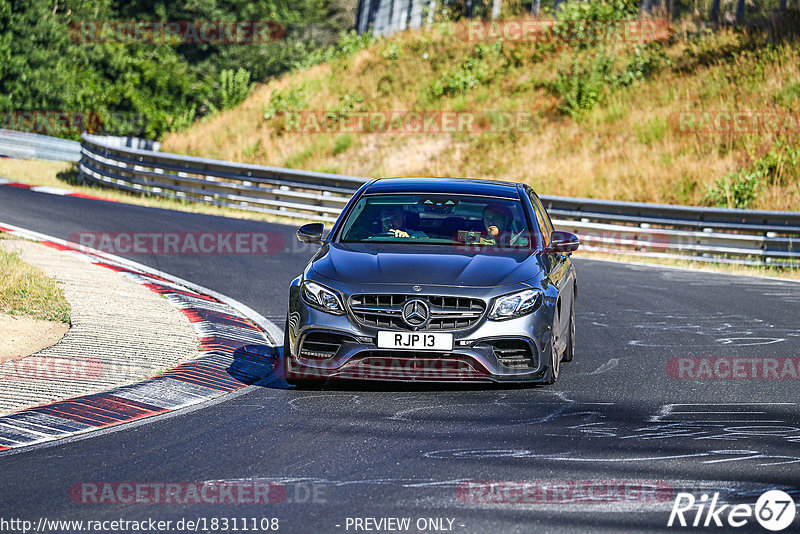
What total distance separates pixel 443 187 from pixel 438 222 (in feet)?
1.71

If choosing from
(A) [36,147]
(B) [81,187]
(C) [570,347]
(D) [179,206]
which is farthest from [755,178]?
(A) [36,147]

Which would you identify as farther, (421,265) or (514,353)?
(421,265)

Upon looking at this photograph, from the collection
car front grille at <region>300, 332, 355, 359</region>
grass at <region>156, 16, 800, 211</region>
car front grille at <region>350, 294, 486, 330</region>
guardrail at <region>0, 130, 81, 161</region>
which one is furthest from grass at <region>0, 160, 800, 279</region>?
car front grille at <region>350, 294, 486, 330</region>

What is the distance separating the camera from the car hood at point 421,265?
7.88 meters

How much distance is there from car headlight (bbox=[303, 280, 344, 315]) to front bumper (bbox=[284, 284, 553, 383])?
0.05 m

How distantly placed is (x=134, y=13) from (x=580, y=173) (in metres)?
40.6

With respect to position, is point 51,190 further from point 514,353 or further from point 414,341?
point 514,353

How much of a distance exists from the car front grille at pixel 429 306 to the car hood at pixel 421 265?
12 centimetres

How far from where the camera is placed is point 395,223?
902cm

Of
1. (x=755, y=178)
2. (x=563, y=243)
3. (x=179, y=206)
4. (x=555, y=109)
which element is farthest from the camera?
(x=555, y=109)

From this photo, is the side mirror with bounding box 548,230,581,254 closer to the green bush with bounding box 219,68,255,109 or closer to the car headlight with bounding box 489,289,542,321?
the car headlight with bounding box 489,289,542,321

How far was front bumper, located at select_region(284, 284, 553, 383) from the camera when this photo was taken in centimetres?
769

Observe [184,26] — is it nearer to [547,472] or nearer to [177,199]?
[177,199]

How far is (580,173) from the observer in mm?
26641
